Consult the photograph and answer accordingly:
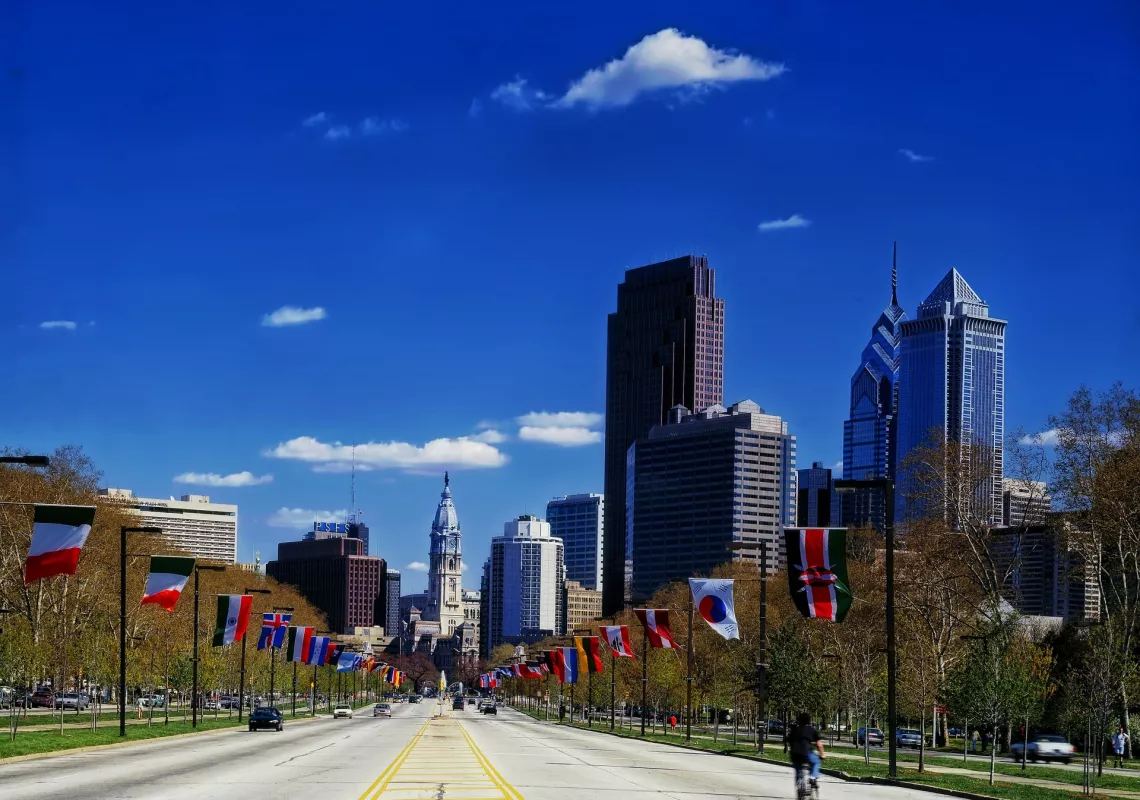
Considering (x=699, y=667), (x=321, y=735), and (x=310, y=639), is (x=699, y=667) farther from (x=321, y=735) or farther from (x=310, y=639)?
(x=321, y=735)

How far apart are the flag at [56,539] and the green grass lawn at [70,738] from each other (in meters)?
9.03

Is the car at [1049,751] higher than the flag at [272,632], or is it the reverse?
the flag at [272,632]

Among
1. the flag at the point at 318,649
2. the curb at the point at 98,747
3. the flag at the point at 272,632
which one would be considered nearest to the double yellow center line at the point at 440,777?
the curb at the point at 98,747

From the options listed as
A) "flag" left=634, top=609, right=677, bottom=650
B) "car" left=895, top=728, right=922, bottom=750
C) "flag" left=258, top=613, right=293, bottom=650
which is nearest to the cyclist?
"flag" left=634, top=609, right=677, bottom=650

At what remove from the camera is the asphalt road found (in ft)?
113

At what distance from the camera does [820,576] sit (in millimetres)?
46594

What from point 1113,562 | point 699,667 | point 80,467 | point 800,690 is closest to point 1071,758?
point 1113,562

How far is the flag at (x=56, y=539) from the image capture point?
4244 centimetres

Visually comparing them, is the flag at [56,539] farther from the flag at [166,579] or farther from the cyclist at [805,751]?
the cyclist at [805,751]

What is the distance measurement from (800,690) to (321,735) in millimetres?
26738

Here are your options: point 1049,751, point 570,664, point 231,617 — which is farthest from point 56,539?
point 570,664

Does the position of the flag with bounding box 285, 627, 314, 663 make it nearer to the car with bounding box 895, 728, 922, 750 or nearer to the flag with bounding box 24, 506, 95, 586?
the car with bounding box 895, 728, 922, 750

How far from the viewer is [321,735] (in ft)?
259

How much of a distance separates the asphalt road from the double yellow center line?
0.04m
